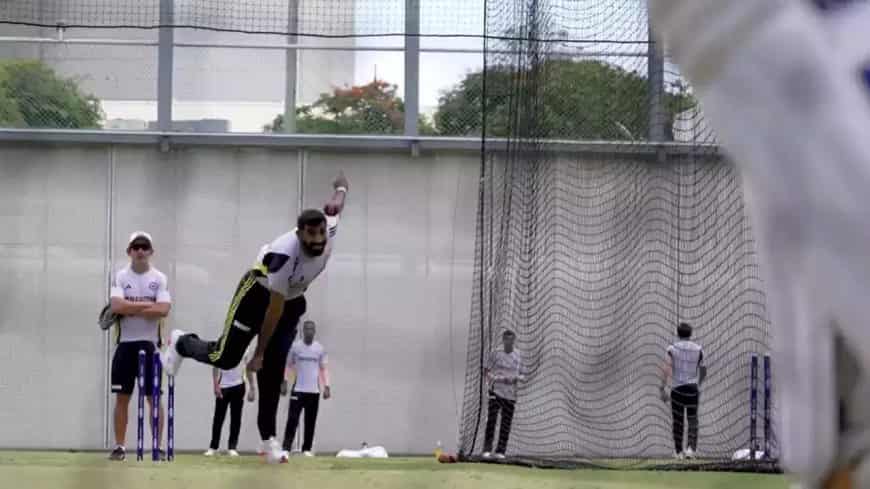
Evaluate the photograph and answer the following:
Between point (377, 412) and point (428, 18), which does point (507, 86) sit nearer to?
point (428, 18)

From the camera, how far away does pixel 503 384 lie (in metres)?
12.9

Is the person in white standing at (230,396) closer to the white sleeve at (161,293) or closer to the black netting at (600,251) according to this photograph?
the black netting at (600,251)

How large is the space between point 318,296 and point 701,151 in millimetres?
5615

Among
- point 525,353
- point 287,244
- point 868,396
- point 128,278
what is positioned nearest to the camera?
point 868,396

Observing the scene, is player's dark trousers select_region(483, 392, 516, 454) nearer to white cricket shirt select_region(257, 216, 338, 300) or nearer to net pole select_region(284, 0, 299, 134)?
white cricket shirt select_region(257, 216, 338, 300)

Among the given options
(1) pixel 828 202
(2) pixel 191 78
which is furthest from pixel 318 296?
(1) pixel 828 202

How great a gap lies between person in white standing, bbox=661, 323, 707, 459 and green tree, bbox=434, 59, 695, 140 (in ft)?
5.83

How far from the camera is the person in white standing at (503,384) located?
12.5 m

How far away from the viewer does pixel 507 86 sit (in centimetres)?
1232

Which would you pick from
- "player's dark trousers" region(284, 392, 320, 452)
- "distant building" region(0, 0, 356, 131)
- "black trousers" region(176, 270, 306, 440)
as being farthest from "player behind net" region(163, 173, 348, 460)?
"distant building" region(0, 0, 356, 131)

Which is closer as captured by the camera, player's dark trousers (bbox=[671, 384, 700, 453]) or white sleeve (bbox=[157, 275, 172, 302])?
white sleeve (bbox=[157, 275, 172, 302])

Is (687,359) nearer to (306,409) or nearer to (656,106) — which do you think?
(656,106)

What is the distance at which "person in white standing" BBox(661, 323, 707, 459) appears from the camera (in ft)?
42.3

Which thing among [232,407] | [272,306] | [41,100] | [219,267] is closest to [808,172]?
[272,306]
